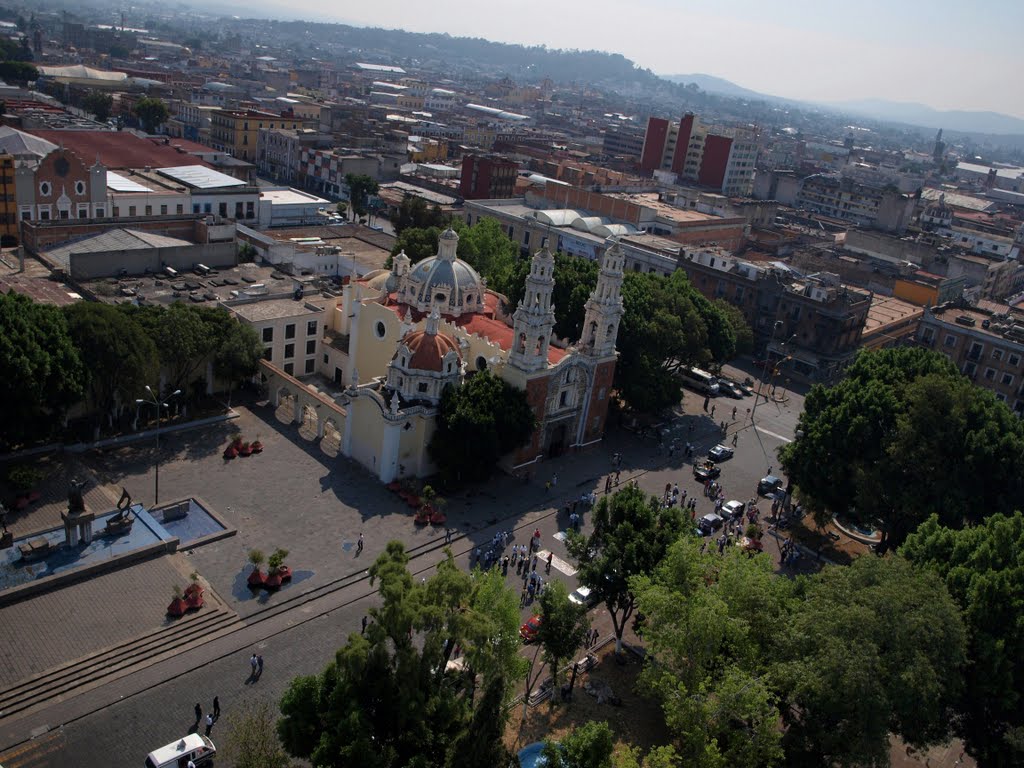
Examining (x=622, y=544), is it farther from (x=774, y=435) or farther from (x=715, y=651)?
(x=774, y=435)

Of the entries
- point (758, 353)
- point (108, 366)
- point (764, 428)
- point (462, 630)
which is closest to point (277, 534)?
point (108, 366)

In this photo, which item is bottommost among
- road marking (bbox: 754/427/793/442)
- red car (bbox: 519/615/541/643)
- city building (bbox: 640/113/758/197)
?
road marking (bbox: 754/427/793/442)

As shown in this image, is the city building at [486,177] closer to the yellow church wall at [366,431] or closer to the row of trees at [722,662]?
the yellow church wall at [366,431]

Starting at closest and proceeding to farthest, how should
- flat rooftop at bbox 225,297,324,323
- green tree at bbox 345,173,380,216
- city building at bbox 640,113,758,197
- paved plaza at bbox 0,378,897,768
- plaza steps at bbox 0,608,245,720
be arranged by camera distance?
paved plaza at bbox 0,378,897,768, plaza steps at bbox 0,608,245,720, flat rooftop at bbox 225,297,324,323, green tree at bbox 345,173,380,216, city building at bbox 640,113,758,197

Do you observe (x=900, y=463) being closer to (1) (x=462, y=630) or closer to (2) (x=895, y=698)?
(2) (x=895, y=698)

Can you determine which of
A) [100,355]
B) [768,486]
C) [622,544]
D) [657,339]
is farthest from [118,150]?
[622,544]

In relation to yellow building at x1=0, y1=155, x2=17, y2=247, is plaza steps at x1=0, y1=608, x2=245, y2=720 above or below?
below

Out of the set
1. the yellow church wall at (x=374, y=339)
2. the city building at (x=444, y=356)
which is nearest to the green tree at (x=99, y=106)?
the city building at (x=444, y=356)

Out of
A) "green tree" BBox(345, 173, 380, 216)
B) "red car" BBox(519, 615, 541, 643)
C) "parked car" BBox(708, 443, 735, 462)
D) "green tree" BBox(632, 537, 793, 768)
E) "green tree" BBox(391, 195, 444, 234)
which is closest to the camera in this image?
"green tree" BBox(632, 537, 793, 768)

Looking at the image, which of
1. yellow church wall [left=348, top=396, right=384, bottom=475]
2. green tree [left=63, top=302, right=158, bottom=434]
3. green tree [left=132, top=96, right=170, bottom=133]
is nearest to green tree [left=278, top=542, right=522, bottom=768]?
yellow church wall [left=348, top=396, right=384, bottom=475]

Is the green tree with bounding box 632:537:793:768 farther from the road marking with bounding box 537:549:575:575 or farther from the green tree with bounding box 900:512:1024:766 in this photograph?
the road marking with bounding box 537:549:575:575
